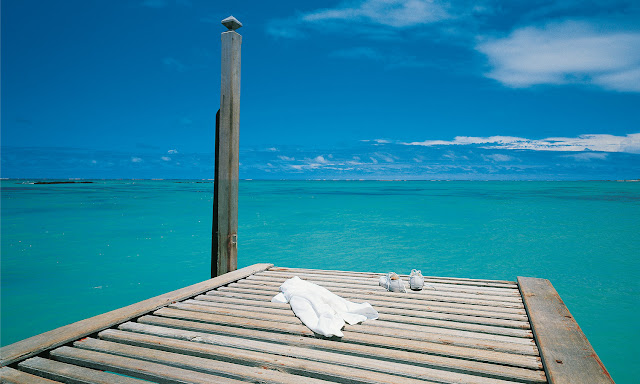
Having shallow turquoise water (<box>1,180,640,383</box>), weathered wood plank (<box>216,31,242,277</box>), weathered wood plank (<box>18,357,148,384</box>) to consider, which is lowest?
shallow turquoise water (<box>1,180,640,383</box>)

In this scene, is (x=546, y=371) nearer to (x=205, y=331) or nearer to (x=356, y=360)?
(x=356, y=360)

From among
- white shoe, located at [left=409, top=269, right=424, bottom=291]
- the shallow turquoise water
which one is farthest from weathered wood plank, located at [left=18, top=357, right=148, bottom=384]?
the shallow turquoise water

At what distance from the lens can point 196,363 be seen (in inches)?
88.0

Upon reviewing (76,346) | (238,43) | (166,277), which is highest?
Answer: (238,43)

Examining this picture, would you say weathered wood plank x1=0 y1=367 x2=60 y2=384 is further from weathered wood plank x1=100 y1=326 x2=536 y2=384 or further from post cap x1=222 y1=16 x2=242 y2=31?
post cap x1=222 y1=16 x2=242 y2=31

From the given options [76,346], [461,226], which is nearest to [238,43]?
[76,346]

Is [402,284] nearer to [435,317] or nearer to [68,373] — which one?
[435,317]

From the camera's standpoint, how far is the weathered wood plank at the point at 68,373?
2.05 metres

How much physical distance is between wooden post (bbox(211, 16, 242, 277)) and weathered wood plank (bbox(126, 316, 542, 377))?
1.76 metres

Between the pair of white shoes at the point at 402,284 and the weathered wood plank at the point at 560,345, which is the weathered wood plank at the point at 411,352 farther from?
the pair of white shoes at the point at 402,284

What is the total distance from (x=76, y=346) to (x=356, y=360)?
1.65 m

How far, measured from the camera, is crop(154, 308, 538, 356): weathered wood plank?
2.45 m

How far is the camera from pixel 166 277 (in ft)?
29.5

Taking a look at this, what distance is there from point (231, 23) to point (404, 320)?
3412 mm
